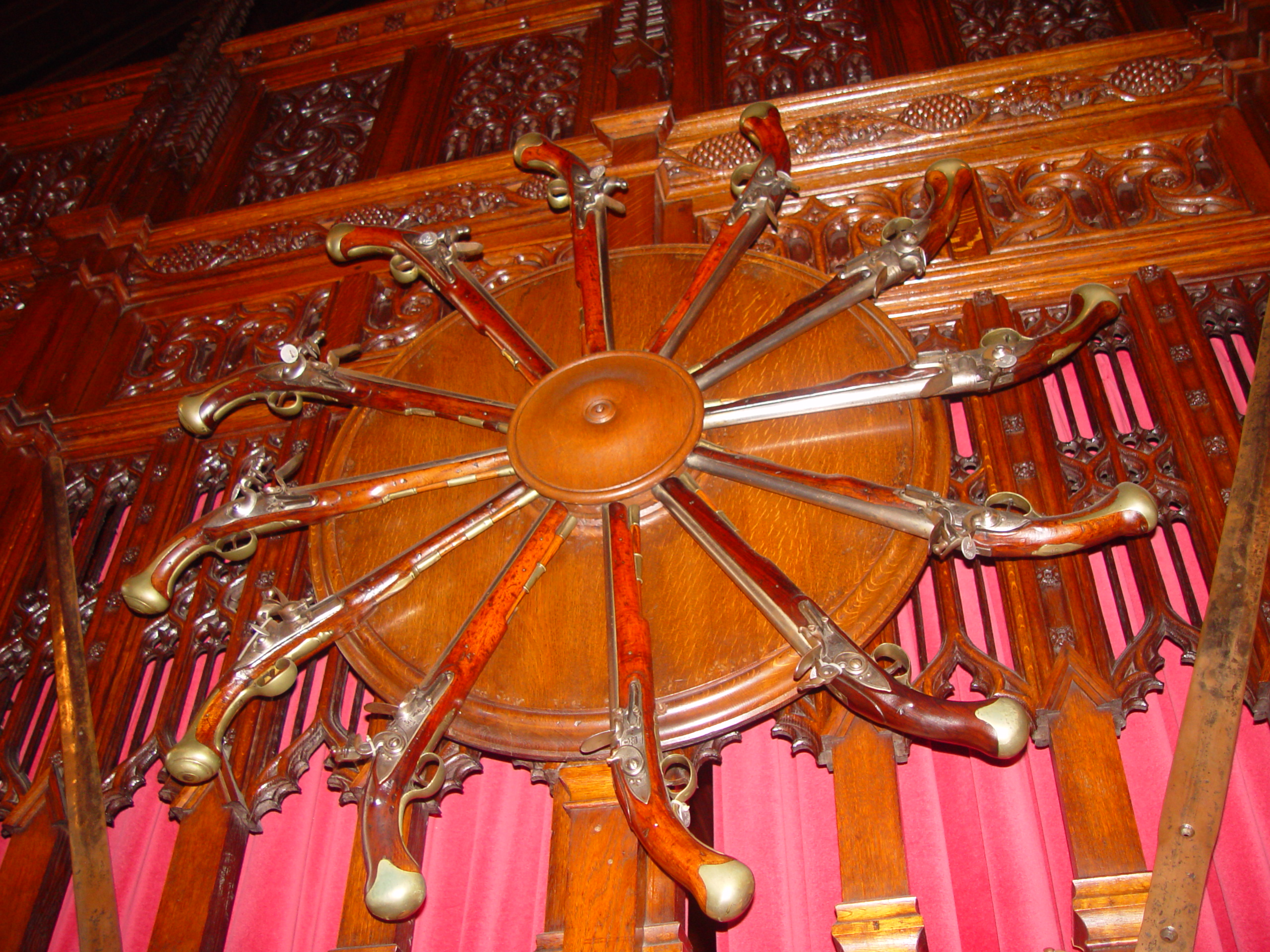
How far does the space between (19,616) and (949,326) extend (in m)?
2.49

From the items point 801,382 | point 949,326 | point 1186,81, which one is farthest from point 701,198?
point 1186,81

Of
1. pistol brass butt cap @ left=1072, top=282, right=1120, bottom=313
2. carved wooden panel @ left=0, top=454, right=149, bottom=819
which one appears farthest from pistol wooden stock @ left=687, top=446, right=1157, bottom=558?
carved wooden panel @ left=0, top=454, right=149, bottom=819

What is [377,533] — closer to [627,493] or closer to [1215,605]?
[627,493]

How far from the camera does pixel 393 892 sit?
1.69 m

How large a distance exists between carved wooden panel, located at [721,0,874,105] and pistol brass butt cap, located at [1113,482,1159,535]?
81.4 inches

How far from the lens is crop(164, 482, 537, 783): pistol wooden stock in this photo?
2.01 metres

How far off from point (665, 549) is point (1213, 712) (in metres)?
1.00

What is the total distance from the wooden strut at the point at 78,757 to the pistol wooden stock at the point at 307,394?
0.54 meters

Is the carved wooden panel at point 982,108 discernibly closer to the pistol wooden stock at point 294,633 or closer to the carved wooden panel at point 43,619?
the pistol wooden stock at point 294,633

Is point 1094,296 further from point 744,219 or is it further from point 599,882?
point 599,882

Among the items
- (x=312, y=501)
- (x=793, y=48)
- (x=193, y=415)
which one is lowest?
(x=312, y=501)

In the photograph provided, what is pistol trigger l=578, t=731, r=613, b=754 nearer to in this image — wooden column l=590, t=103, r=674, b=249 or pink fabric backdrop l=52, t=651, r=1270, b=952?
pink fabric backdrop l=52, t=651, r=1270, b=952

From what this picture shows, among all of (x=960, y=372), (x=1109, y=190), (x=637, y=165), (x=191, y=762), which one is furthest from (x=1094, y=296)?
(x=191, y=762)

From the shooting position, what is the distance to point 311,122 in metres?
4.33
